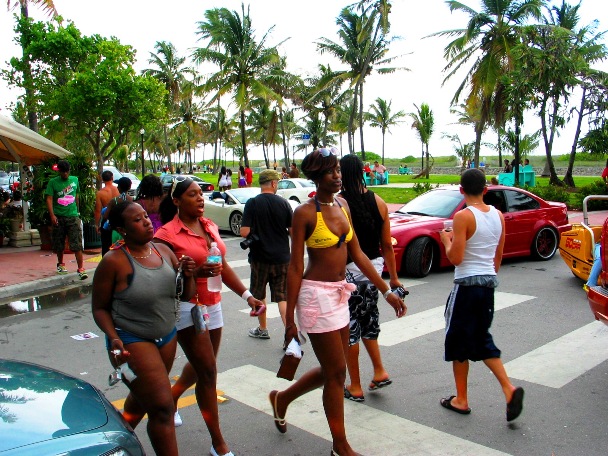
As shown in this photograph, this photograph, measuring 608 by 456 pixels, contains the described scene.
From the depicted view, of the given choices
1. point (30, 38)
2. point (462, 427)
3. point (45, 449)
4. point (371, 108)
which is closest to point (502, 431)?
point (462, 427)

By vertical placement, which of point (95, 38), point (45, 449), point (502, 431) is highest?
point (95, 38)

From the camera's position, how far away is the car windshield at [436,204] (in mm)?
10078

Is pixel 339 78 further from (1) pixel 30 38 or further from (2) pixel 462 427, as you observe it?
(2) pixel 462 427

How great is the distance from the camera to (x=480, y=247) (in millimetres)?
4258

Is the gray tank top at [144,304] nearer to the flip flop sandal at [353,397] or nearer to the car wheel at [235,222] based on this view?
the flip flop sandal at [353,397]

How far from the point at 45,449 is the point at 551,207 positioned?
10326 millimetres

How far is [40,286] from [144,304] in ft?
22.7

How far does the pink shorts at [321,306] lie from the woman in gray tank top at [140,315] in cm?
72

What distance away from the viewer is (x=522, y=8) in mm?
26078

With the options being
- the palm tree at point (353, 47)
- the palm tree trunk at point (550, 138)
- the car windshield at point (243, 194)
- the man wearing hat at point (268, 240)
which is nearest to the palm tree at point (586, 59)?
the palm tree trunk at point (550, 138)

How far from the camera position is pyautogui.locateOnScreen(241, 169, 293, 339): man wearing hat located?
19.7ft

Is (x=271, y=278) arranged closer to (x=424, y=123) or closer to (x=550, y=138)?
(x=550, y=138)

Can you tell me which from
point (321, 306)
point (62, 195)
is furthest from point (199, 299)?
point (62, 195)

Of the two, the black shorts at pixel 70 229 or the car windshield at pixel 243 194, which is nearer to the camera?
the black shorts at pixel 70 229
